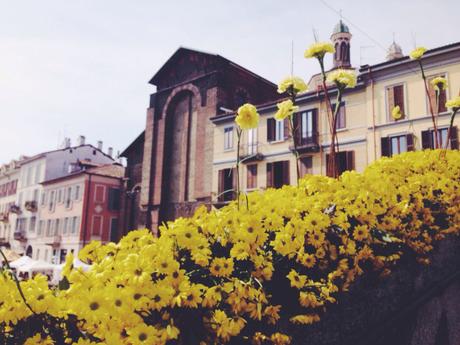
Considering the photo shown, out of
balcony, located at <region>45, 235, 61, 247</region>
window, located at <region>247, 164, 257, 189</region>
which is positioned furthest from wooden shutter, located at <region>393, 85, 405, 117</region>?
balcony, located at <region>45, 235, 61, 247</region>

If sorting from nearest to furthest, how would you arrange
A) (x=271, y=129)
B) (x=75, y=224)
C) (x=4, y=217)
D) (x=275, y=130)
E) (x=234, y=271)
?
(x=234, y=271), (x=275, y=130), (x=271, y=129), (x=75, y=224), (x=4, y=217)

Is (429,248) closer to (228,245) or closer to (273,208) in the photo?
(273,208)

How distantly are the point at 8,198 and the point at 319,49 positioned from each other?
171 ft

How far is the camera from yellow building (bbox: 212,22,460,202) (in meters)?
19.4

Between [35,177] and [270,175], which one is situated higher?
[35,177]

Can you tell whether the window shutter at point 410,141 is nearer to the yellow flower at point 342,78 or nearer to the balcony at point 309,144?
the balcony at point 309,144

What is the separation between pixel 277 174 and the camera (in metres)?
24.5

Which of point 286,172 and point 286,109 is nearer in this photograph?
point 286,109

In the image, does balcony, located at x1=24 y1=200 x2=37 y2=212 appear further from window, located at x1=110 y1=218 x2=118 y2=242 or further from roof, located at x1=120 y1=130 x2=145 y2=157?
roof, located at x1=120 y1=130 x2=145 y2=157

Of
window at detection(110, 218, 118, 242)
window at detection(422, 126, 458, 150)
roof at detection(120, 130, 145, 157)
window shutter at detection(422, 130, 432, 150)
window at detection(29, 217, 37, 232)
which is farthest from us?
window at detection(29, 217, 37, 232)

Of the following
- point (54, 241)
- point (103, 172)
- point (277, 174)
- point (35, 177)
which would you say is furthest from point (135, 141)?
point (277, 174)

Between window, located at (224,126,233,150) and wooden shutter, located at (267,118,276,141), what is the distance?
9.30ft

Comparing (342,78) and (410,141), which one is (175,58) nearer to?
(410,141)

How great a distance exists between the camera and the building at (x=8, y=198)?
46250 mm
